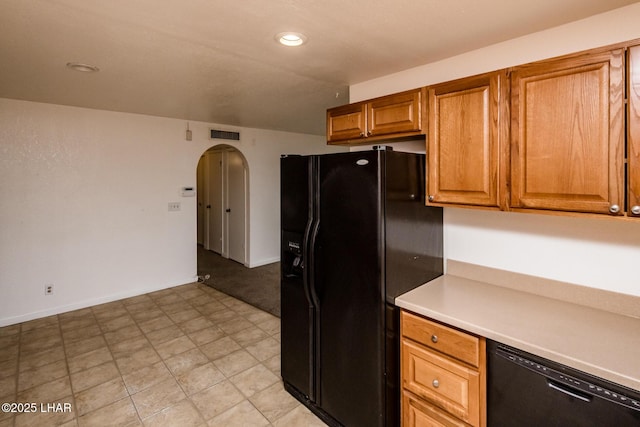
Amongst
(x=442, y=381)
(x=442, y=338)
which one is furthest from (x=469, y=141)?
(x=442, y=381)

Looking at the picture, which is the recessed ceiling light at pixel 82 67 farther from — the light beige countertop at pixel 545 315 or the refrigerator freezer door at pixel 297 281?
the light beige countertop at pixel 545 315

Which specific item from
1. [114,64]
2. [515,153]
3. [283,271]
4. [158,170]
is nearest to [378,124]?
[515,153]

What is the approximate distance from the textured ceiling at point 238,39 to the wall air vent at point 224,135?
1.77 meters

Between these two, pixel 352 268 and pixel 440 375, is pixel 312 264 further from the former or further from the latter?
pixel 440 375

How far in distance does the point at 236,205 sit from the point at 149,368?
3.59 m

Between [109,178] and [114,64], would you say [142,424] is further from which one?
[109,178]

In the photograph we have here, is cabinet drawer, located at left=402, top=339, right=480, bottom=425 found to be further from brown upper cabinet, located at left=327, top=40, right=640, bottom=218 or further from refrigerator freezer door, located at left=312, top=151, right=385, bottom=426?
brown upper cabinet, located at left=327, top=40, right=640, bottom=218

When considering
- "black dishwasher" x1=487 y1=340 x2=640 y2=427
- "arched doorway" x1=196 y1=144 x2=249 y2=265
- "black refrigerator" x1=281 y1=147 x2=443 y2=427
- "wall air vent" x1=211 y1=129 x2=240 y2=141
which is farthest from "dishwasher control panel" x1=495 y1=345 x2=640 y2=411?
"arched doorway" x1=196 y1=144 x2=249 y2=265

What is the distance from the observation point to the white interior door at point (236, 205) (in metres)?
5.80

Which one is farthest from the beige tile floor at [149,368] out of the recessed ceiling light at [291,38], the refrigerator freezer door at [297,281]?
the recessed ceiling light at [291,38]

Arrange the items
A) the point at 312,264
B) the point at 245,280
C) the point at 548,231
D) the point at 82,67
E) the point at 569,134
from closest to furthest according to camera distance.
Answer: the point at 569,134 → the point at 548,231 → the point at 312,264 → the point at 82,67 → the point at 245,280

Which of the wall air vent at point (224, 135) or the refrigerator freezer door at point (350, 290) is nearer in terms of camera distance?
the refrigerator freezer door at point (350, 290)

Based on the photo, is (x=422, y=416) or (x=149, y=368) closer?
(x=422, y=416)

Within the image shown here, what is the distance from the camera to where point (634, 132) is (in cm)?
131
